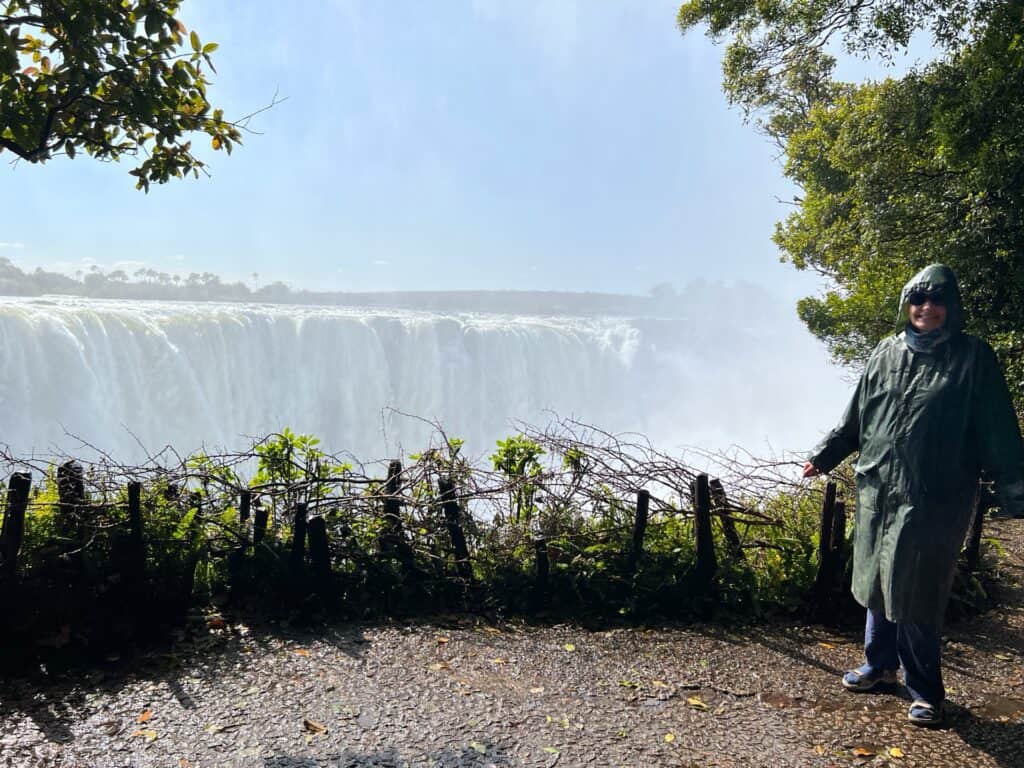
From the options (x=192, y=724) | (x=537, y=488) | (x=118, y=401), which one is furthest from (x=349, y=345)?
(x=192, y=724)

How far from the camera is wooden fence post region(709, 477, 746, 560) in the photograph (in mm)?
4973

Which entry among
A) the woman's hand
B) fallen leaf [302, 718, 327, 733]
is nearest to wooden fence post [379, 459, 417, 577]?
fallen leaf [302, 718, 327, 733]

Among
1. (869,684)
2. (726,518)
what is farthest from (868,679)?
(726,518)

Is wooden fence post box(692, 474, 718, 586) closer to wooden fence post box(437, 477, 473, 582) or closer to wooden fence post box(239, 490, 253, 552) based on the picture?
wooden fence post box(437, 477, 473, 582)

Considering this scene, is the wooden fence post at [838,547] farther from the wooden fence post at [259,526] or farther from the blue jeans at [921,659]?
the wooden fence post at [259,526]

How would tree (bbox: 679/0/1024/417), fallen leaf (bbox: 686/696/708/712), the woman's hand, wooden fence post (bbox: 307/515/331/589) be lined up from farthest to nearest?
tree (bbox: 679/0/1024/417) < wooden fence post (bbox: 307/515/331/589) < the woman's hand < fallen leaf (bbox: 686/696/708/712)

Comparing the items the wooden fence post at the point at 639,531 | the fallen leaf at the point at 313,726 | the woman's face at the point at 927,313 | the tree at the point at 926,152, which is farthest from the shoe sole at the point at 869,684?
the tree at the point at 926,152

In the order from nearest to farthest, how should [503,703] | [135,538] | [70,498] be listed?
1. [503,703]
2. [135,538]
3. [70,498]

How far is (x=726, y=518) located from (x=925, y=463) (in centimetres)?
189

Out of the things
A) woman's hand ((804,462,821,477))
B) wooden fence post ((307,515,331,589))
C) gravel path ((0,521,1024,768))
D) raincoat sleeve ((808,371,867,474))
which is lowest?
gravel path ((0,521,1024,768))

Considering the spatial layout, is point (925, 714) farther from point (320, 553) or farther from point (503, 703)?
point (320, 553)

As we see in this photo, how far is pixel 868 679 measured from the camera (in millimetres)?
3691

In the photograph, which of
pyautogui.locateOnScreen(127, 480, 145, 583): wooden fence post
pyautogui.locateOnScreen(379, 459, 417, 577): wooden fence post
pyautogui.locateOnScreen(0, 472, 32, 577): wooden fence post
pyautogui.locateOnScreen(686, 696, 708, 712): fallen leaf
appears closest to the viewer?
pyautogui.locateOnScreen(686, 696, 708, 712): fallen leaf

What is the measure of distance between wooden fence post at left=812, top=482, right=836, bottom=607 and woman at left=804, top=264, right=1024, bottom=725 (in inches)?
43.3
